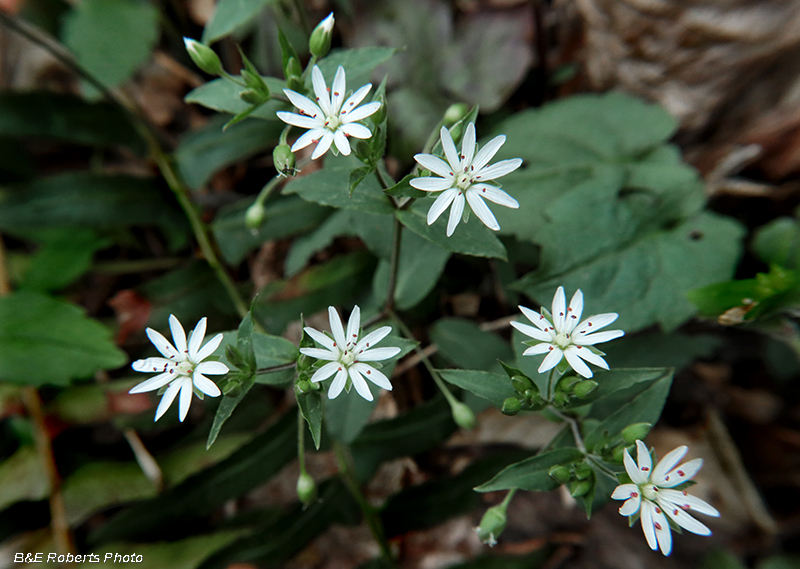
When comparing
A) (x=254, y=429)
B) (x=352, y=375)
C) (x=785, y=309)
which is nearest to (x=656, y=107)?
(x=785, y=309)

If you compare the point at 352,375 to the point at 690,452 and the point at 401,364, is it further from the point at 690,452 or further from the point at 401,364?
the point at 690,452

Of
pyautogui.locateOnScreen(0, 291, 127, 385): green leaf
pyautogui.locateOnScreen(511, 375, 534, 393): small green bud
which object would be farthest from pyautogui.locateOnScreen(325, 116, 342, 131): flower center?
pyautogui.locateOnScreen(0, 291, 127, 385): green leaf

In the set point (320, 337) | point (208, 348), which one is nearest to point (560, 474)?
point (320, 337)

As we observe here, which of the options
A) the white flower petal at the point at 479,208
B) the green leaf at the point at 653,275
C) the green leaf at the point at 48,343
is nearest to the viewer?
the white flower petal at the point at 479,208

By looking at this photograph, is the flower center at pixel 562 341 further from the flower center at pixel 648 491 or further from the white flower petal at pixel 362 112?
the white flower petal at pixel 362 112

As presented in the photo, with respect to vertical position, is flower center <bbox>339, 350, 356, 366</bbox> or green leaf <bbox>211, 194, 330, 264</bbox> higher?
green leaf <bbox>211, 194, 330, 264</bbox>

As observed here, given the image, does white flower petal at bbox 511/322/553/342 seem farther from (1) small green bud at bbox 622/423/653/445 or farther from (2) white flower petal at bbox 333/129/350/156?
(2) white flower petal at bbox 333/129/350/156

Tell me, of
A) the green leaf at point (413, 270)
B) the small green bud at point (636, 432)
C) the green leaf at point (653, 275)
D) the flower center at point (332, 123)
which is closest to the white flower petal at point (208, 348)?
the flower center at point (332, 123)

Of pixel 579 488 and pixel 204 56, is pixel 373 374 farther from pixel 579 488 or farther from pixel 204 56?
pixel 204 56
